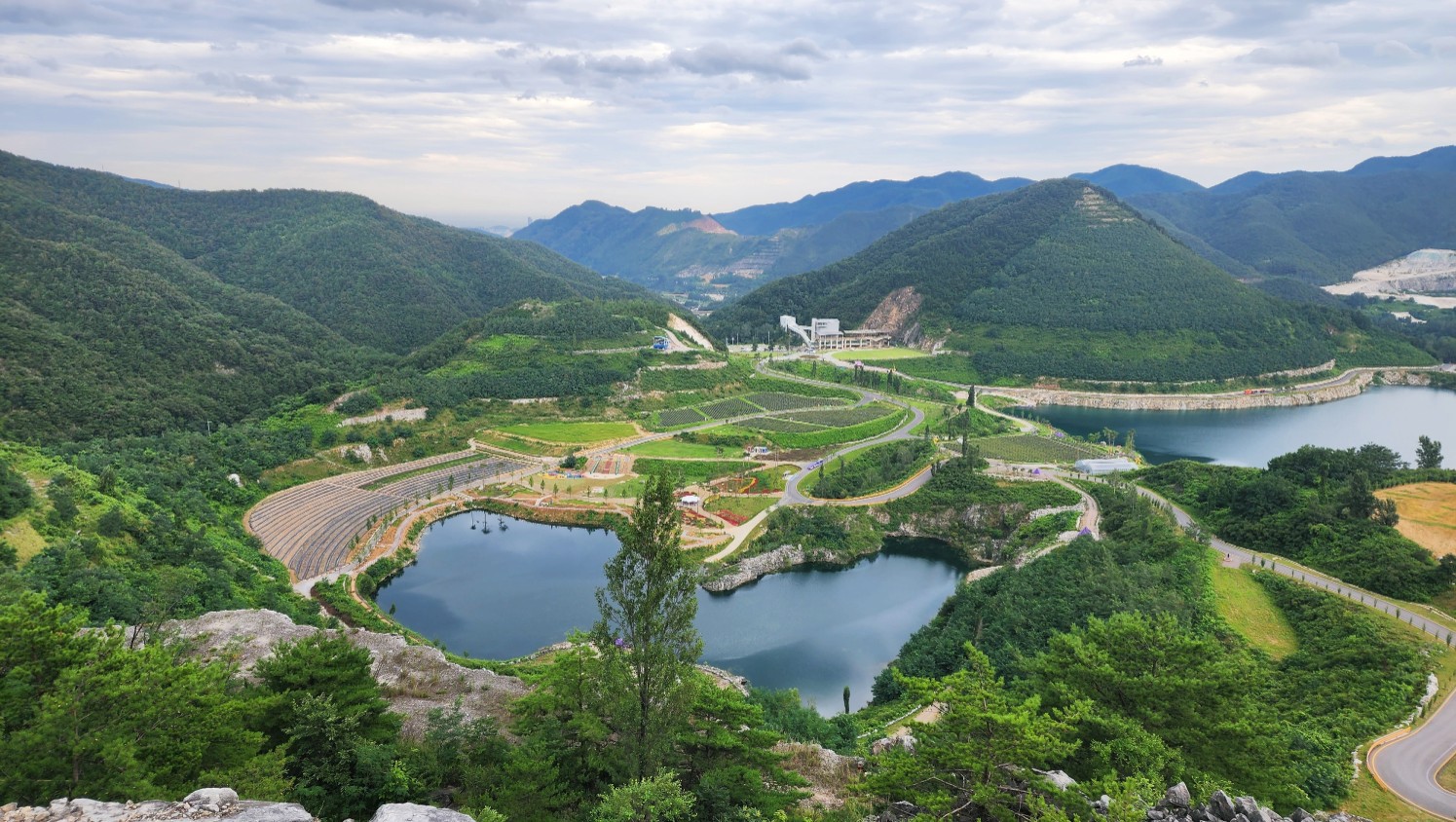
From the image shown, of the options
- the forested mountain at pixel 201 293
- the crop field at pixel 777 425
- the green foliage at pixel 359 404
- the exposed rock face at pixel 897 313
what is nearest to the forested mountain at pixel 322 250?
the forested mountain at pixel 201 293

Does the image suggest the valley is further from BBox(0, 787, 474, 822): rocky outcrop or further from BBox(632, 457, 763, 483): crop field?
BBox(0, 787, 474, 822): rocky outcrop

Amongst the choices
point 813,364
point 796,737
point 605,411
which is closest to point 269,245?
point 605,411

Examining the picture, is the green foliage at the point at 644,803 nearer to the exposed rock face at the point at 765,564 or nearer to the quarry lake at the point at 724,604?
the quarry lake at the point at 724,604

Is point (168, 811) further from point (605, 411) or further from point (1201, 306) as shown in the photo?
point (1201, 306)

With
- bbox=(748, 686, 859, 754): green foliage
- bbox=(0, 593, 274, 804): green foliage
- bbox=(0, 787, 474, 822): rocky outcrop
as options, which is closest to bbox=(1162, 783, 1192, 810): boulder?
bbox=(748, 686, 859, 754): green foliage

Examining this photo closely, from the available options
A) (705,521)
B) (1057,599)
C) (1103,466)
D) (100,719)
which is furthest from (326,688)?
(1103,466)

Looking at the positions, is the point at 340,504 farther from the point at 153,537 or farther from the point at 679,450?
the point at 679,450
